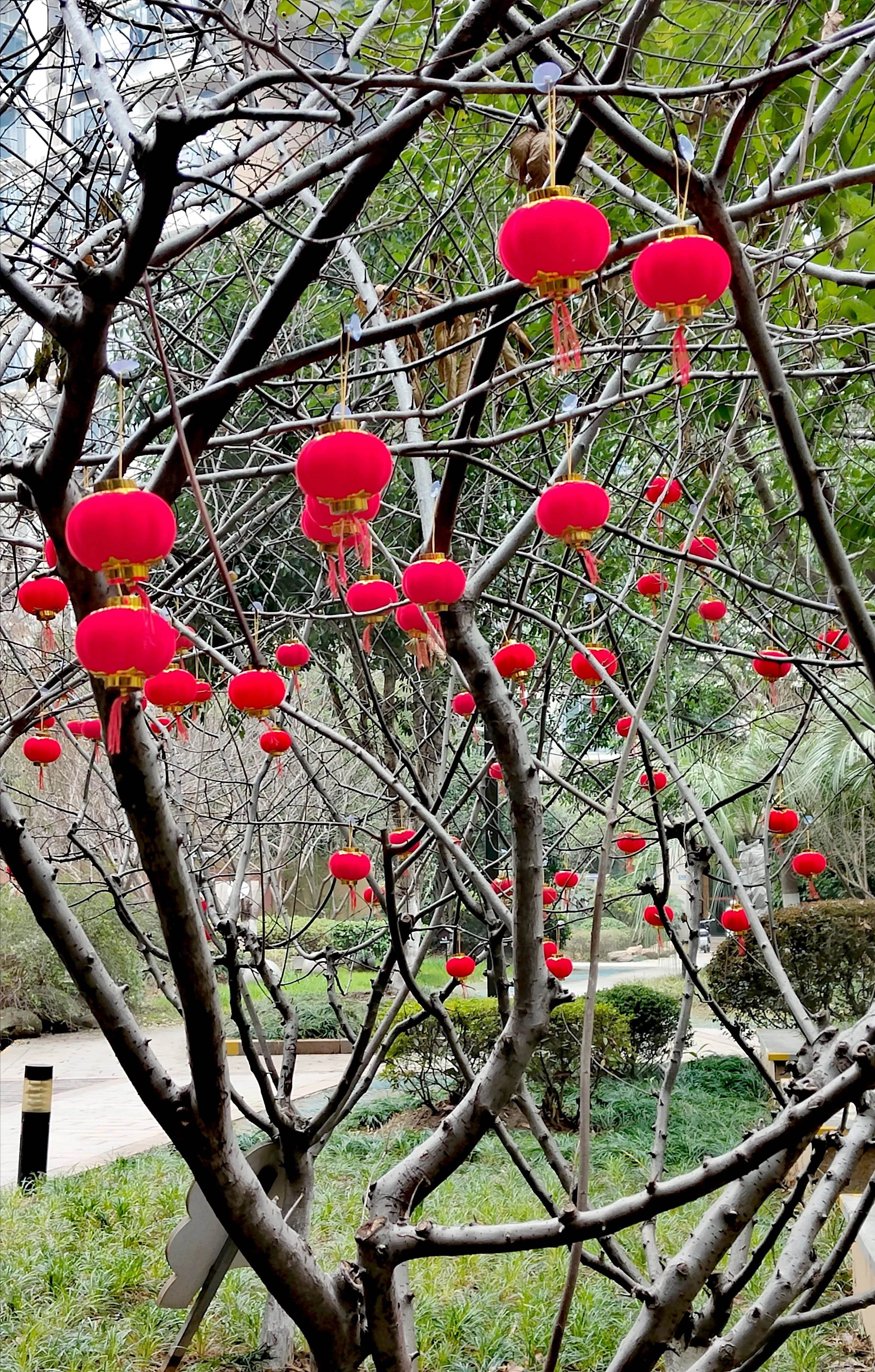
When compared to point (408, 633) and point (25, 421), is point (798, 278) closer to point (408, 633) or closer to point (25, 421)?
point (408, 633)

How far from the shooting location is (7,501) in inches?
83.9

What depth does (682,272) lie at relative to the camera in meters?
1.32

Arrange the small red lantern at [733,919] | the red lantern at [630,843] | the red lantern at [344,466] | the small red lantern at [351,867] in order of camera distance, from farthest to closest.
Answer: the small red lantern at [733,919] < the red lantern at [630,843] < the small red lantern at [351,867] < the red lantern at [344,466]

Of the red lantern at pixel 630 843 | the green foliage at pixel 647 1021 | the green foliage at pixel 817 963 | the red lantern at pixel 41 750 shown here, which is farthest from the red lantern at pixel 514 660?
the green foliage at pixel 647 1021

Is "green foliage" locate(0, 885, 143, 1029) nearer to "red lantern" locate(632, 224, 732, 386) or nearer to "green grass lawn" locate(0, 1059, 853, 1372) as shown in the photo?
"green grass lawn" locate(0, 1059, 853, 1372)

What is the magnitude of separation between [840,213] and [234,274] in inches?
76.4

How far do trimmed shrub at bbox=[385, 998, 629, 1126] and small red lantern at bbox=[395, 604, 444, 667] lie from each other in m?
5.49

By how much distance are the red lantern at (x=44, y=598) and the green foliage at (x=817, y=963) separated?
7131 mm

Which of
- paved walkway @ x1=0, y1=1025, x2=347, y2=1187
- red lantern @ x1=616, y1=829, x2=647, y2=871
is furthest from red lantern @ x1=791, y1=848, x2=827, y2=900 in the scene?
paved walkway @ x1=0, y1=1025, x2=347, y2=1187

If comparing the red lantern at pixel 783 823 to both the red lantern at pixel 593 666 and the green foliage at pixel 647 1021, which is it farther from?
the green foliage at pixel 647 1021

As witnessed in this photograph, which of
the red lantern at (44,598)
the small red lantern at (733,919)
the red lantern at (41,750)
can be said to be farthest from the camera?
the small red lantern at (733,919)

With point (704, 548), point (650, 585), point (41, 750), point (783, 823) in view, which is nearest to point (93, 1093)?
point (41, 750)

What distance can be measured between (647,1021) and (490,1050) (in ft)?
4.66

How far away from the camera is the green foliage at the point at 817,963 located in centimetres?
872
